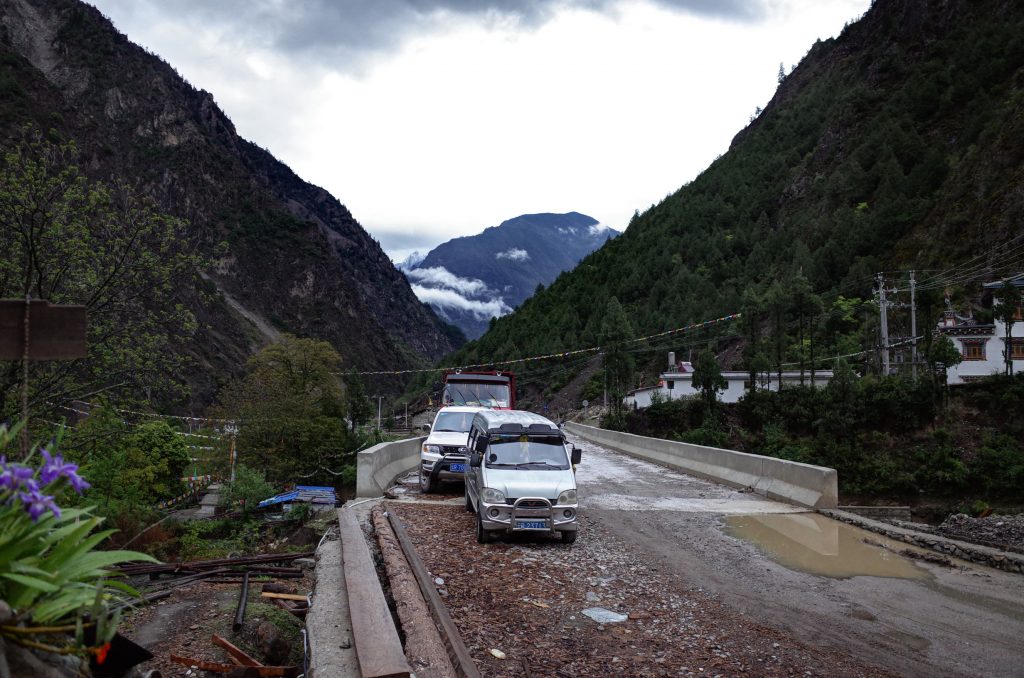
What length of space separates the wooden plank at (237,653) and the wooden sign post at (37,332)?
2539 mm

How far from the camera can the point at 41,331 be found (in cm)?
436

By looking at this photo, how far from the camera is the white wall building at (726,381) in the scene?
203 feet

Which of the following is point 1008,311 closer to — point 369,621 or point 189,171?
point 369,621

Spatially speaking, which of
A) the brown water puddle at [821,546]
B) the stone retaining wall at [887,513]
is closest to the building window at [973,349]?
the stone retaining wall at [887,513]

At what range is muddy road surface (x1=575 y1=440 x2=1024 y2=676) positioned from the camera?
20.8 feet

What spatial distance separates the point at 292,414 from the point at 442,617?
143ft

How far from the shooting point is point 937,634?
6.73 meters

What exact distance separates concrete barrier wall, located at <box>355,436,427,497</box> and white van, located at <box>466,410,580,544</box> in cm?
397

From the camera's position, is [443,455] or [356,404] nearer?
[443,455]

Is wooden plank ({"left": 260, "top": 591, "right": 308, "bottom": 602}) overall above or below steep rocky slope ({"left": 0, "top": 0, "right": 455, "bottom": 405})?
below

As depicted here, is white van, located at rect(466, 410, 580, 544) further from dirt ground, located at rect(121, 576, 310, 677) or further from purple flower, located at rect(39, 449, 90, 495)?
purple flower, located at rect(39, 449, 90, 495)

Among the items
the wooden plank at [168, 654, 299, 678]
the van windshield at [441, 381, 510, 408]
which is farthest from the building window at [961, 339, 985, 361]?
the wooden plank at [168, 654, 299, 678]

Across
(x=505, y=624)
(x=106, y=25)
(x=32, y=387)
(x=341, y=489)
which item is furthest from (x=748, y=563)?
(x=106, y=25)

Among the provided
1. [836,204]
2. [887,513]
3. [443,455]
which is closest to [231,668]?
[443,455]
